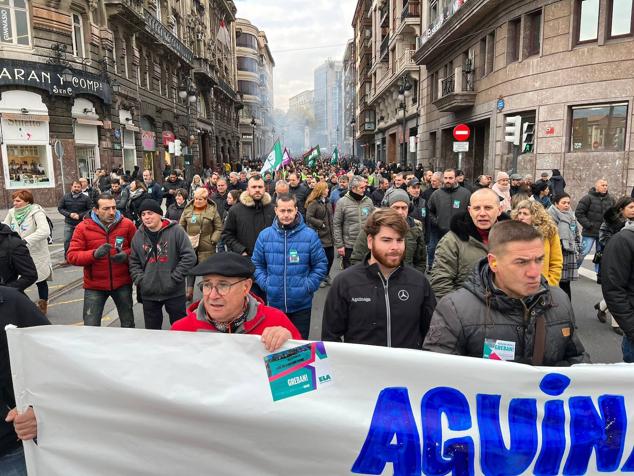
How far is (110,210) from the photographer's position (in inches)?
194

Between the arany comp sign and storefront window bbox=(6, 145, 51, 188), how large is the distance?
8.87 feet

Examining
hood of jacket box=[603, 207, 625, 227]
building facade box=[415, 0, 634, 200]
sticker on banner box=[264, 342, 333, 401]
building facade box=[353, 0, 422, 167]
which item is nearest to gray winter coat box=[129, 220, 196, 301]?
sticker on banner box=[264, 342, 333, 401]

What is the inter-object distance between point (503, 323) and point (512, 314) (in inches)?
2.4

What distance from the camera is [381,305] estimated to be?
299 cm

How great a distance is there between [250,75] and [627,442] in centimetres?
8522

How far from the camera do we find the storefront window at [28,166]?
21.1 metres

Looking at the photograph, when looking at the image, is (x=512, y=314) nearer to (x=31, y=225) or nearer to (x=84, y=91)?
(x=31, y=225)

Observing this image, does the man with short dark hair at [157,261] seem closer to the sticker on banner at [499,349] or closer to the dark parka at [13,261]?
the dark parka at [13,261]

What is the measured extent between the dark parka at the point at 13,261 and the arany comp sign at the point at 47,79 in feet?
65.9

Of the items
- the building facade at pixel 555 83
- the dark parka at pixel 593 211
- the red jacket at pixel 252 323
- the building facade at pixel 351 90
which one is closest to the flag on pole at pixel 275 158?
the building facade at pixel 555 83

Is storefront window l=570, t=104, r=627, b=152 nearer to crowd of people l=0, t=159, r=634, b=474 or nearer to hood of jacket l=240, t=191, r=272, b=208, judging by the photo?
crowd of people l=0, t=159, r=634, b=474

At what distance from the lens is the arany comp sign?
20.1 metres

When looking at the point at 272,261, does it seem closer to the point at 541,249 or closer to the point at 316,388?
the point at 316,388

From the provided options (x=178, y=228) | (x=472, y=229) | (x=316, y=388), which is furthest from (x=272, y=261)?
(x=316, y=388)
